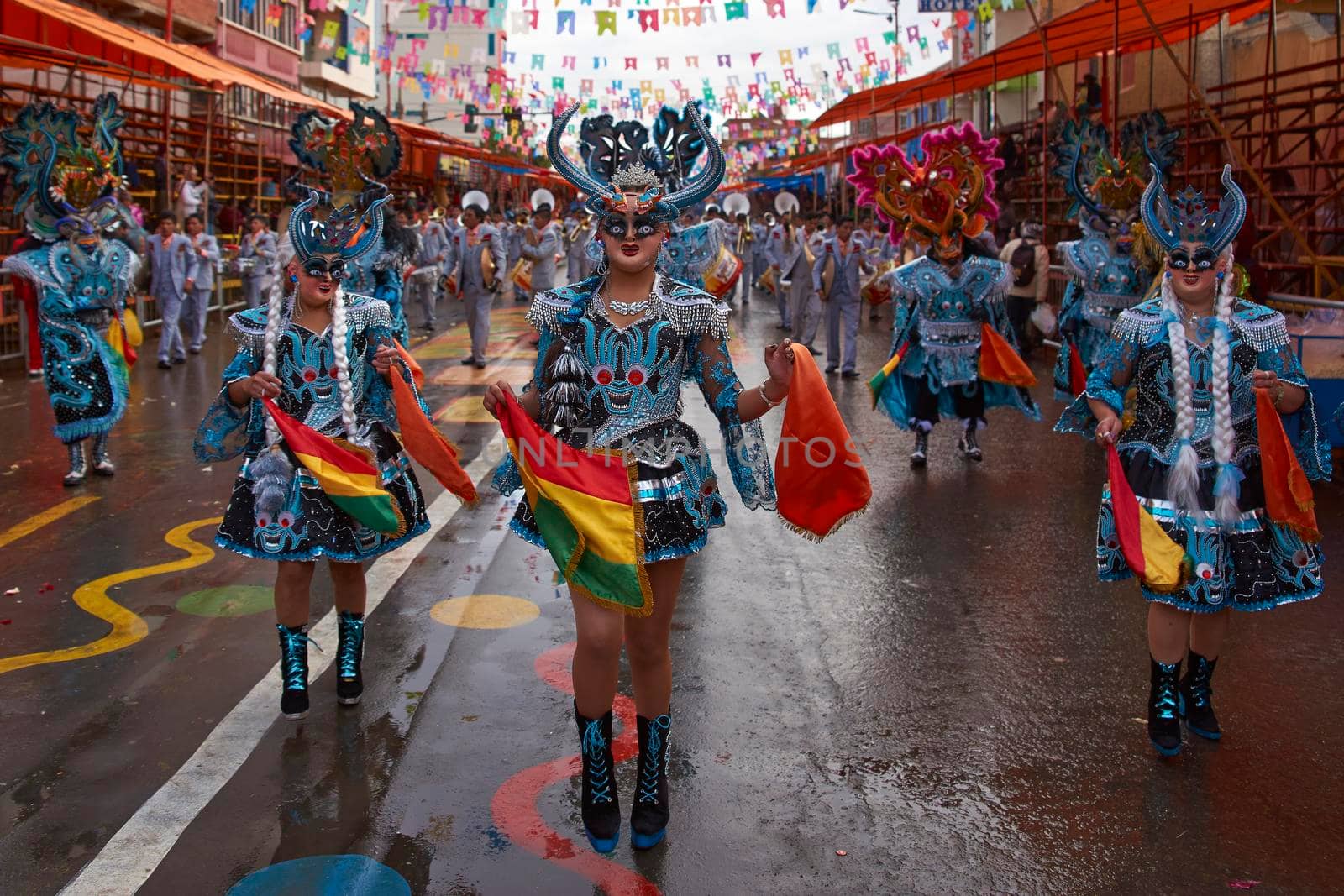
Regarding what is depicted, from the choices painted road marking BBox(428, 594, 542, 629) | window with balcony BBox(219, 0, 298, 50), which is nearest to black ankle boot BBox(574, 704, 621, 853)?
painted road marking BBox(428, 594, 542, 629)

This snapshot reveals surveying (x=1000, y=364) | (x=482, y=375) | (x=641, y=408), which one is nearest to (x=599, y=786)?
(x=641, y=408)

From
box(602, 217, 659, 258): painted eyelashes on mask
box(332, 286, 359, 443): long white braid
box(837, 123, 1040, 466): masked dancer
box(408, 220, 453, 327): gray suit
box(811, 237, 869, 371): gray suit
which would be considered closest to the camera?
box(602, 217, 659, 258): painted eyelashes on mask

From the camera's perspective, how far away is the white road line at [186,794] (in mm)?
3902

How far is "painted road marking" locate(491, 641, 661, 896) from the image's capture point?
13.0 ft

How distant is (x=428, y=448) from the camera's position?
493 centimetres

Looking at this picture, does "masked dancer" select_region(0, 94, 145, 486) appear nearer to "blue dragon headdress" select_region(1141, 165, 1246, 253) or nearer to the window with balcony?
"blue dragon headdress" select_region(1141, 165, 1246, 253)

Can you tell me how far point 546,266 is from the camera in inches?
712

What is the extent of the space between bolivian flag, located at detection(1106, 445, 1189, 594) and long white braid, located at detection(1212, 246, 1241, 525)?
0.75ft

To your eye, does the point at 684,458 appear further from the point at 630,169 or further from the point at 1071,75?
the point at 1071,75

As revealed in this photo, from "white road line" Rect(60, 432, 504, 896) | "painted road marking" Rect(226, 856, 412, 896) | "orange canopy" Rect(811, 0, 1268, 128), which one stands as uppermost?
"orange canopy" Rect(811, 0, 1268, 128)

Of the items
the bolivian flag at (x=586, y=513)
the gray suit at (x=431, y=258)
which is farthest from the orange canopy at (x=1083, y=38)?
the bolivian flag at (x=586, y=513)

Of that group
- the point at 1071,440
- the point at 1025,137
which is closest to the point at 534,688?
the point at 1071,440

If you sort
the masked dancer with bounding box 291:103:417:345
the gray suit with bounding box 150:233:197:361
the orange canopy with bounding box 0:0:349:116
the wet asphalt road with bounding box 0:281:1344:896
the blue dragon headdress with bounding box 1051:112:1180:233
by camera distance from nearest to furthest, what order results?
the wet asphalt road with bounding box 0:281:1344:896
the masked dancer with bounding box 291:103:417:345
the blue dragon headdress with bounding box 1051:112:1180:233
the orange canopy with bounding box 0:0:349:116
the gray suit with bounding box 150:233:197:361

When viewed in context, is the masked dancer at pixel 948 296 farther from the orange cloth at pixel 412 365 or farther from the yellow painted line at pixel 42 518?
the yellow painted line at pixel 42 518
